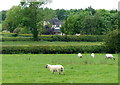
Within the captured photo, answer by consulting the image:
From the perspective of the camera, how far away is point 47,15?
79812 millimetres

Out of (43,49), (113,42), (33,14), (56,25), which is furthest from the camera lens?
(56,25)

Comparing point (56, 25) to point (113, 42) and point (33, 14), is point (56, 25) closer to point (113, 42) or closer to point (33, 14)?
point (33, 14)

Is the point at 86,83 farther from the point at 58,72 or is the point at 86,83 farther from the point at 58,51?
the point at 58,51

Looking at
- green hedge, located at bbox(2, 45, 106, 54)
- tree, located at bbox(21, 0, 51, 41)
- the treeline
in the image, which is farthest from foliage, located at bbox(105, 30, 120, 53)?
tree, located at bbox(21, 0, 51, 41)

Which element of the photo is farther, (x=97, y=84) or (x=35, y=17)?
(x=35, y=17)

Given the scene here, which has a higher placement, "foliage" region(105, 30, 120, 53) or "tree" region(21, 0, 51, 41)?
"tree" region(21, 0, 51, 41)

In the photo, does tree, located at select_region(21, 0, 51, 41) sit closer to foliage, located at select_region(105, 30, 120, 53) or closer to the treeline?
the treeline

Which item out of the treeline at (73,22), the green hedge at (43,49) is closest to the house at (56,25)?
the treeline at (73,22)

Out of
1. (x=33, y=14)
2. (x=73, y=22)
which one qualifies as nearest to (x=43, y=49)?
(x=33, y=14)

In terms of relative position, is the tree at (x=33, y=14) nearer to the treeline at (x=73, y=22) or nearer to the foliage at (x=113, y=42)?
the treeline at (x=73, y=22)

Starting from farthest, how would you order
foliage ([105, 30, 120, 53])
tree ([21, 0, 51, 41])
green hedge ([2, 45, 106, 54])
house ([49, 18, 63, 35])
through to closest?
house ([49, 18, 63, 35])
tree ([21, 0, 51, 41])
foliage ([105, 30, 120, 53])
green hedge ([2, 45, 106, 54])

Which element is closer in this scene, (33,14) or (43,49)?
(43,49)

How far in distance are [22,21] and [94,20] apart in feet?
75.3

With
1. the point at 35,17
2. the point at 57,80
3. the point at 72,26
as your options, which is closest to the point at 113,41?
the point at 35,17
